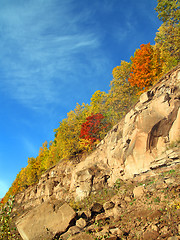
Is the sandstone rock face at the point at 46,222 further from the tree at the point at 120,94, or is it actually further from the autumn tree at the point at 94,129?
the tree at the point at 120,94

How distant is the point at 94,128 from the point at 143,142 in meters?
14.4

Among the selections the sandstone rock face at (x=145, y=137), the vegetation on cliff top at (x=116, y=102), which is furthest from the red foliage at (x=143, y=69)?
the sandstone rock face at (x=145, y=137)

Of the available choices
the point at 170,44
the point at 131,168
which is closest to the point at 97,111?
the point at 170,44

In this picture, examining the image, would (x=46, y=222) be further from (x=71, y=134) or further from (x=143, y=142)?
(x=71, y=134)

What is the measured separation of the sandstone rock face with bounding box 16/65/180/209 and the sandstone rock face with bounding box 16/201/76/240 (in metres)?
6.49

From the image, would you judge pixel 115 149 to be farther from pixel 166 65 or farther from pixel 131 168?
pixel 166 65

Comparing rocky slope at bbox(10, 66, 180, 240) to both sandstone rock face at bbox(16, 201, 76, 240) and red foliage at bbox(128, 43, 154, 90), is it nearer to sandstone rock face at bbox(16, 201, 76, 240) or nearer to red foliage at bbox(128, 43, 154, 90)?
sandstone rock face at bbox(16, 201, 76, 240)

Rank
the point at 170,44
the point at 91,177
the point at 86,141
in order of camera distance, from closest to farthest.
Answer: the point at 91,177, the point at 170,44, the point at 86,141

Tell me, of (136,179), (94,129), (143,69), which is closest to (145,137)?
(136,179)

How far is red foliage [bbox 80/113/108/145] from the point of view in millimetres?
27031

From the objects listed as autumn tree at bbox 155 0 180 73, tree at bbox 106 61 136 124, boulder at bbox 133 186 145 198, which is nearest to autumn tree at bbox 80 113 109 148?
tree at bbox 106 61 136 124

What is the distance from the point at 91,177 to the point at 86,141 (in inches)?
313

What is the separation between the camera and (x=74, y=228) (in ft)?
31.9

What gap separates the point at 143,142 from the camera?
13.9 m
